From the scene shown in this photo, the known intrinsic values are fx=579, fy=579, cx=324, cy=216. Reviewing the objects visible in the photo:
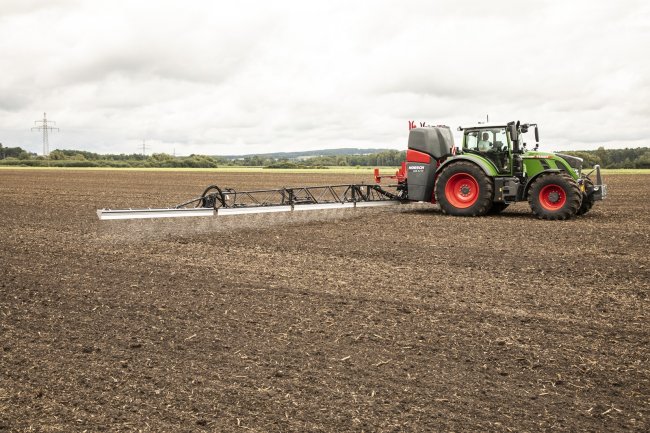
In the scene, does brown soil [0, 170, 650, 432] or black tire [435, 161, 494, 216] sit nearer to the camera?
brown soil [0, 170, 650, 432]

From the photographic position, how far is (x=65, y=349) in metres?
5.09

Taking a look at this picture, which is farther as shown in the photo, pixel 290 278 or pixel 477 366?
pixel 290 278

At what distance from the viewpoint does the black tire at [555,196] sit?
13.5 m

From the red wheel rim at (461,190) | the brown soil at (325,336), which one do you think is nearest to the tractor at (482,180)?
the red wheel rim at (461,190)

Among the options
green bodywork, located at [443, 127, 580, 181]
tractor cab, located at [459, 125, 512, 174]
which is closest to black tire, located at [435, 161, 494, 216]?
green bodywork, located at [443, 127, 580, 181]

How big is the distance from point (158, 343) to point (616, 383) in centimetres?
385

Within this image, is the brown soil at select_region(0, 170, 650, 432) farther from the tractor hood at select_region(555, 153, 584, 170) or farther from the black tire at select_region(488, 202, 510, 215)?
the black tire at select_region(488, 202, 510, 215)

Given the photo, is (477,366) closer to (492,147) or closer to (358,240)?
(358,240)

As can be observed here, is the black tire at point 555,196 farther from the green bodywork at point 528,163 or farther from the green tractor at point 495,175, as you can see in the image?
the green bodywork at point 528,163

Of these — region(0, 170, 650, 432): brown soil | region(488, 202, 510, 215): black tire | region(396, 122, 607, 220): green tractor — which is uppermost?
region(396, 122, 607, 220): green tractor

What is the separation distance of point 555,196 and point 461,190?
7.55ft

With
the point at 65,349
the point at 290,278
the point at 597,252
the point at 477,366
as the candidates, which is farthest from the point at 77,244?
the point at 597,252

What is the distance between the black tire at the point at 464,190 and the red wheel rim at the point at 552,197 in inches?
48.6

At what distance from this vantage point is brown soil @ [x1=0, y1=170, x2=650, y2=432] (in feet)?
13.0
